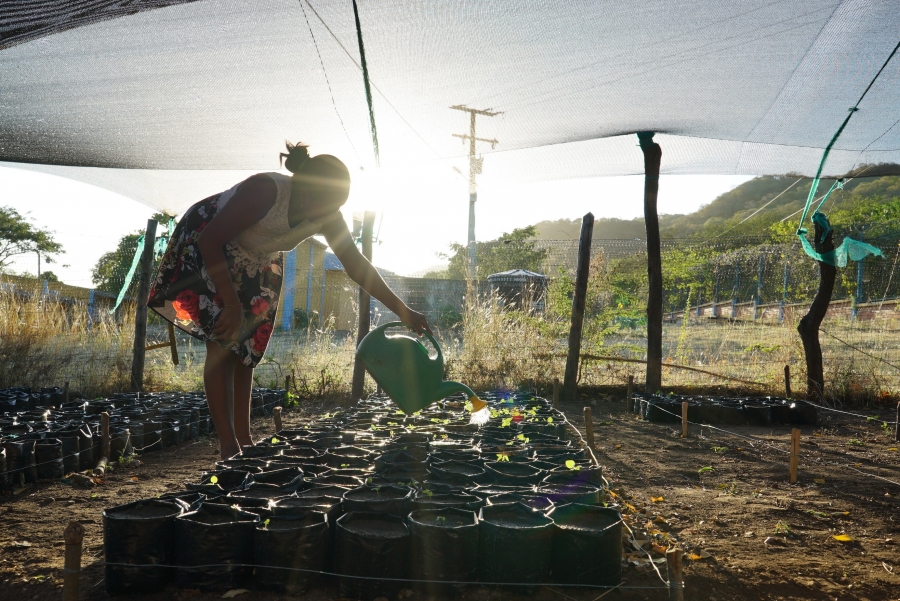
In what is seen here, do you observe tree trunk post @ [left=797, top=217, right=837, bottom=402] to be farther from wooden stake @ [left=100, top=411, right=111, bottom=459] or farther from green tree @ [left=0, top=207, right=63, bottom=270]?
green tree @ [left=0, top=207, right=63, bottom=270]

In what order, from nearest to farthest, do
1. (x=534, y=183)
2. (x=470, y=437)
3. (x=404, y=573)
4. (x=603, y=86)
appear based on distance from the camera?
1. (x=404, y=573)
2. (x=470, y=437)
3. (x=603, y=86)
4. (x=534, y=183)

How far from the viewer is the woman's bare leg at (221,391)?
2455mm

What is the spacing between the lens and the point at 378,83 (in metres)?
3.39

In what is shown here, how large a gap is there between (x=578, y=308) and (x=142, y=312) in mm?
4138

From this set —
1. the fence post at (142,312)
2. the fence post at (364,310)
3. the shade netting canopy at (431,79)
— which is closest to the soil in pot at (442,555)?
the shade netting canopy at (431,79)

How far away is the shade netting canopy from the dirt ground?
1.84 metres

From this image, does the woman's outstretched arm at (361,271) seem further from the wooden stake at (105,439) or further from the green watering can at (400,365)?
the wooden stake at (105,439)

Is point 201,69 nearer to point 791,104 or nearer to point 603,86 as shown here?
point 603,86

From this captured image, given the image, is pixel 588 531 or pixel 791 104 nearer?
pixel 588 531

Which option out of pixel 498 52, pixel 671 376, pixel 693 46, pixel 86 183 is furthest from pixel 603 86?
pixel 86 183

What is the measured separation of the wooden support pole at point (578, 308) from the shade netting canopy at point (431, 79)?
3.43 ft

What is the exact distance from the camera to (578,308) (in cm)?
583

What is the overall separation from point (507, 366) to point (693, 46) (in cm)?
369

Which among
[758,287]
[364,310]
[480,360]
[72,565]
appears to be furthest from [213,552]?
[758,287]
